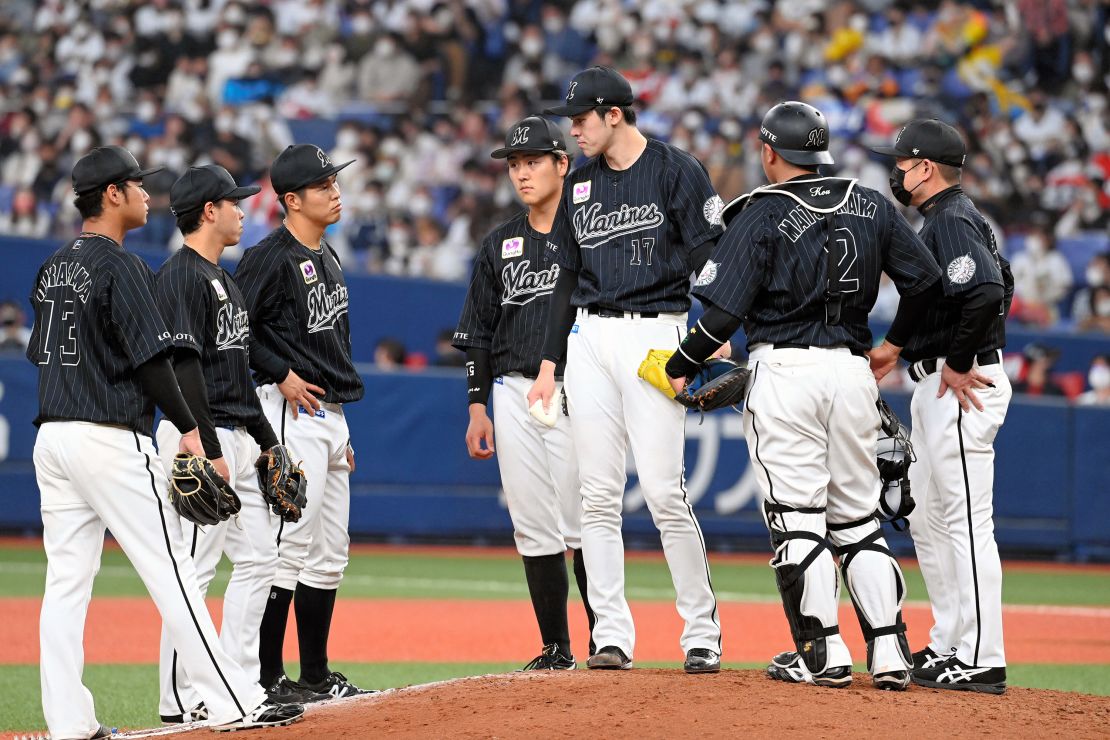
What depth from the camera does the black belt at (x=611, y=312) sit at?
5695 millimetres

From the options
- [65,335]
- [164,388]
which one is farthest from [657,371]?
[65,335]

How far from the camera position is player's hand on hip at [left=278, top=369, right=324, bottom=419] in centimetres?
605

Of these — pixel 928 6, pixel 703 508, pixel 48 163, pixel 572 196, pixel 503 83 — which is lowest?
pixel 703 508

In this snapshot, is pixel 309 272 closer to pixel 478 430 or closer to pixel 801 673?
pixel 478 430

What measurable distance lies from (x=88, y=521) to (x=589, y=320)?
212 cm

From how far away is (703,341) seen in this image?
5.23 metres

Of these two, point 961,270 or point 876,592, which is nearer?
point 876,592

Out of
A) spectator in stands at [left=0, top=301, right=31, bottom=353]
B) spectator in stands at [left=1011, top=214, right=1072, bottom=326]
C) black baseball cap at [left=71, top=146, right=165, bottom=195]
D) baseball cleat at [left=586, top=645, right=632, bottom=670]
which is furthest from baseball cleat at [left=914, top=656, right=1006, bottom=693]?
spectator in stands at [left=1011, top=214, right=1072, bottom=326]

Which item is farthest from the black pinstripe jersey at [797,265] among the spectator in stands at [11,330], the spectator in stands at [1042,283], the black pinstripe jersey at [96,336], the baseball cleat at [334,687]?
the spectator in stands at [1042,283]

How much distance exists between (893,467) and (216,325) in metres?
2.80

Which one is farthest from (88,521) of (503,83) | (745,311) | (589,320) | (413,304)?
(503,83)

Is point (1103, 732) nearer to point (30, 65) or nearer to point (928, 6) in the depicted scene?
point (928, 6)

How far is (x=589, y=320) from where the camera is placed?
578 centimetres

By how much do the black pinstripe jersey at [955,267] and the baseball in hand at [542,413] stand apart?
1530 millimetres
